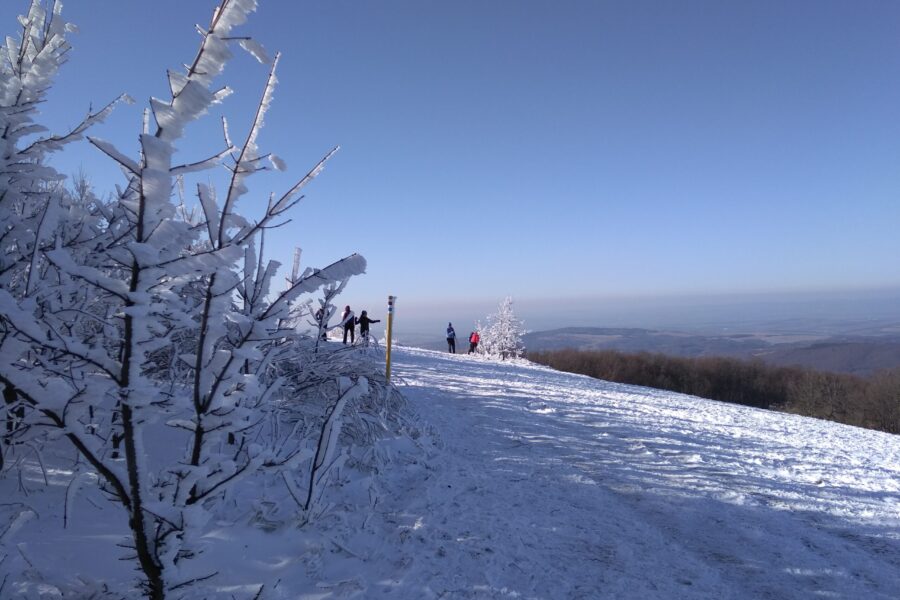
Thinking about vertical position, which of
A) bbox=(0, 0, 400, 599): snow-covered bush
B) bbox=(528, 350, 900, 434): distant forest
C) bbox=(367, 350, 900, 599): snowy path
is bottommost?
bbox=(528, 350, 900, 434): distant forest

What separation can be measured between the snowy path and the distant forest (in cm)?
3664

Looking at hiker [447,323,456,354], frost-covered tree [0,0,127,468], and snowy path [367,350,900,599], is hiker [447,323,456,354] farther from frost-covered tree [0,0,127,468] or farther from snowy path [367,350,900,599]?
frost-covered tree [0,0,127,468]

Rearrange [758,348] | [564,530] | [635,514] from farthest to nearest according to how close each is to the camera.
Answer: [758,348] < [635,514] < [564,530]

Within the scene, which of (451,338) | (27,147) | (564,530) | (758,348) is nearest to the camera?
(27,147)

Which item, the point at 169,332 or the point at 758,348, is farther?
the point at 758,348

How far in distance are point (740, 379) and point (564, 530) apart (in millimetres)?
60811

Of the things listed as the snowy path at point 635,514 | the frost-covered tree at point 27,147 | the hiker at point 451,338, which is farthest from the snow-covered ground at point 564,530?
the hiker at point 451,338

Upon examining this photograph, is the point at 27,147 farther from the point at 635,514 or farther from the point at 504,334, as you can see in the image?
the point at 504,334

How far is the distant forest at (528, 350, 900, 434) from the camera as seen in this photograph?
1633 inches

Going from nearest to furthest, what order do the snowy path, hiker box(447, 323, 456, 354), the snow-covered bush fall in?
the snow-covered bush, the snowy path, hiker box(447, 323, 456, 354)

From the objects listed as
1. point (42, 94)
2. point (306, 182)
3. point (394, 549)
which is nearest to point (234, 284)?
point (306, 182)

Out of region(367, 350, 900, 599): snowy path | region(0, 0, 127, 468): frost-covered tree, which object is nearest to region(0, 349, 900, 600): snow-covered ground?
region(367, 350, 900, 599): snowy path

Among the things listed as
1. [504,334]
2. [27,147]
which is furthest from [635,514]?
[504,334]

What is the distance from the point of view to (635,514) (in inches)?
175
